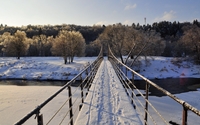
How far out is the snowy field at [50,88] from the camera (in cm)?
950

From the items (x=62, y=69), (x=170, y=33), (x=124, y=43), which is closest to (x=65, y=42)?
(x=62, y=69)

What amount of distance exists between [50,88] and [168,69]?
21351mm

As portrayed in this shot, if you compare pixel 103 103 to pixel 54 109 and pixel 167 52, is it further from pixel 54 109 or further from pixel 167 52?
pixel 167 52

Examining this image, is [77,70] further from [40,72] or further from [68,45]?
[68,45]

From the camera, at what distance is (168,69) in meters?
30.0

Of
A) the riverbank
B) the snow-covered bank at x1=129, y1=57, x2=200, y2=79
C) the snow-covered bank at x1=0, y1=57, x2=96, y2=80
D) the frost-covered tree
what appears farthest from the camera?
the frost-covered tree

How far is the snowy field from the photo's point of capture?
9.50 meters

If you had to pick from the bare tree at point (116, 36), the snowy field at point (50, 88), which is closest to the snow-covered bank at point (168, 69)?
the snowy field at point (50, 88)

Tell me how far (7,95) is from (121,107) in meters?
12.2

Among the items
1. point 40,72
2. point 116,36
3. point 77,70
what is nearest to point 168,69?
point 116,36

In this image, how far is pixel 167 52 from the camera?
2172 inches

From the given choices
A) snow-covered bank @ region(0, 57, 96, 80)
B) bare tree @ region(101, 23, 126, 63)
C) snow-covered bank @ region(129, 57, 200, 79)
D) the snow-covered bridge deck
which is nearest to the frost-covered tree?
snow-covered bank @ region(0, 57, 96, 80)

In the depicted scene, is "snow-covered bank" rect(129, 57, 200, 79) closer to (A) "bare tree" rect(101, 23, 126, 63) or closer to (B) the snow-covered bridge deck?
(A) "bare tree" rect(101, 23, 126, 63)

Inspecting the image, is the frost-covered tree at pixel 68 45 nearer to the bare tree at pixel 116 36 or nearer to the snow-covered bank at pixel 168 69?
the bare tree at pixel 116 36
